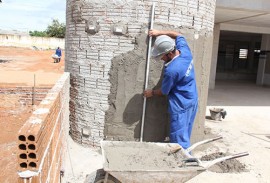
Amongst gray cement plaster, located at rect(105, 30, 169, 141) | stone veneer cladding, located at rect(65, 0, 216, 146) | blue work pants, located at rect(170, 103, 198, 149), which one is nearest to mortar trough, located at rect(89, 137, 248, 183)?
blue work pants, located at rect(170, 103, 198, 149)

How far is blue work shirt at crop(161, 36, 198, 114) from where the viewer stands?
379 cm

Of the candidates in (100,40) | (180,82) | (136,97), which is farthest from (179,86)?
(100,40)

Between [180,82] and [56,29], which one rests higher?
[56,29]

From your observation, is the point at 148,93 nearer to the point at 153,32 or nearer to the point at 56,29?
the point at 153,32

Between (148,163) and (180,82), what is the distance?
1376mm

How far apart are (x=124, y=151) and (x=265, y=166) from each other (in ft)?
9.62

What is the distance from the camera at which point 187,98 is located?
4.00 meters

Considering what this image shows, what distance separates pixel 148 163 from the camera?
3129 mm

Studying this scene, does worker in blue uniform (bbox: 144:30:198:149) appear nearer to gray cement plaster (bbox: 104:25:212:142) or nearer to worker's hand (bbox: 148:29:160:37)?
worker's hand (bbox: 148:29:160:37)

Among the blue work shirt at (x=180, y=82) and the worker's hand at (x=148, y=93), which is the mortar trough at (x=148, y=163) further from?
the worker's hand at (x=148, y=93)

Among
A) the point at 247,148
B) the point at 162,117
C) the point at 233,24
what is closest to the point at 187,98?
the point at 162,117

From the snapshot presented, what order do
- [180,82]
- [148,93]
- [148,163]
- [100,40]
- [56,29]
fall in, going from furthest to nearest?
[56,29]
[100,40]
[148,93]
[180,82]
[148,163]

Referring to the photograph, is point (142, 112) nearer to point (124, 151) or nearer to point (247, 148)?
point (124, 151)

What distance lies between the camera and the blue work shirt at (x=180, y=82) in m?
3.79
